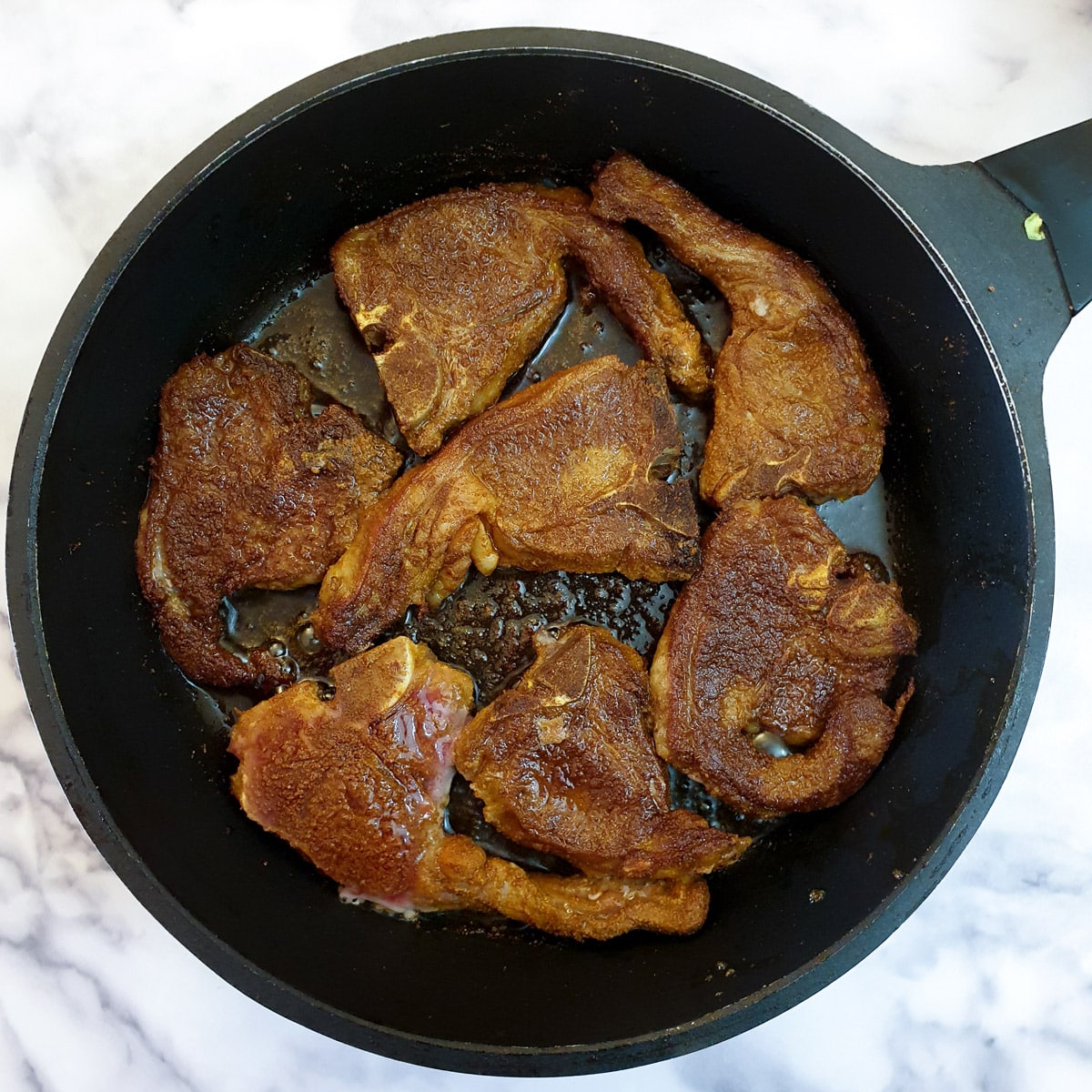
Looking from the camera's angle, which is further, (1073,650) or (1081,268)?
(1073,650)

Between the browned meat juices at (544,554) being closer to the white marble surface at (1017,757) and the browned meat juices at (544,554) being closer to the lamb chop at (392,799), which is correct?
the lamb chop at (392,799)

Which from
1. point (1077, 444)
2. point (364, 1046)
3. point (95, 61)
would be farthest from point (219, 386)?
point (1077, 444)

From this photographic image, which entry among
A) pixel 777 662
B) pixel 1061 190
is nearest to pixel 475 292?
pixel 777 662

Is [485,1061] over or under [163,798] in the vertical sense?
under

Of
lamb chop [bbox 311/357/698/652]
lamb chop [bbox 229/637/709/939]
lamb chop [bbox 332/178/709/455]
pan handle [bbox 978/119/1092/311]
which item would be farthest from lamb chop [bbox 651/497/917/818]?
pan handle [bbox 978/119/1092/311]

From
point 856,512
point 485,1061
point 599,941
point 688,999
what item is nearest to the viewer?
point 485,1061

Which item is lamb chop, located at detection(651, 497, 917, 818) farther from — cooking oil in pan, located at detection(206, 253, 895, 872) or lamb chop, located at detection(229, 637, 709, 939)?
lamb chop, located at detection(229, 637, 709, 939)

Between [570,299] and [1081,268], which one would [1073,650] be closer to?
[1081,268]

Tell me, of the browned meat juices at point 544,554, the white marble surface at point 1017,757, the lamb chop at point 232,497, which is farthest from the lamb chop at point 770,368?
the lamb chop at point 232,497

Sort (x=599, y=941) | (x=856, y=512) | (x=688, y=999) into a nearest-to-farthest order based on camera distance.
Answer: (x=688, y=999), (x=599, y=941), (x=856, y=512)
